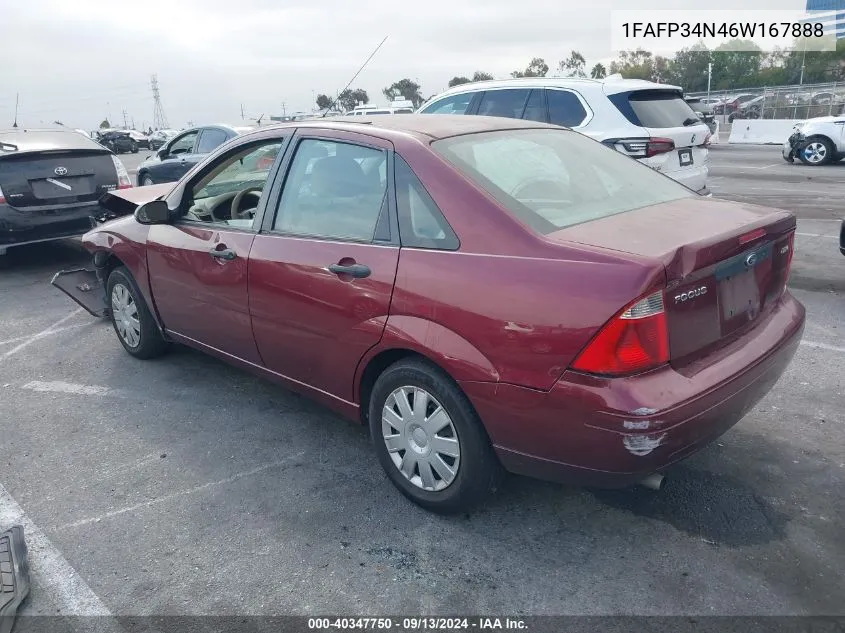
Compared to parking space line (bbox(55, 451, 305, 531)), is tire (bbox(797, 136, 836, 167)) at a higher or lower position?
higher

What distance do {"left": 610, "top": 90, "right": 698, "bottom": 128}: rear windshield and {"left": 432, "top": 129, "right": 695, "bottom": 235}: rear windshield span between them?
12.9 feet

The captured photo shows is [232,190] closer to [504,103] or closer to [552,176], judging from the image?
[552,176]

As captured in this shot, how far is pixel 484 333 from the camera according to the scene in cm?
268

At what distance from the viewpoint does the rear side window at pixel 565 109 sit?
298 inches

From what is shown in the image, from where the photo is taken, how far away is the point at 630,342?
2443 mm

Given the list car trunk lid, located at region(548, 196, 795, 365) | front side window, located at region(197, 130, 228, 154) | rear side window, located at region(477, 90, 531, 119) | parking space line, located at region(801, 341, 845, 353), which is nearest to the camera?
car trunk lid, located at region(548, 196, 795, 365)

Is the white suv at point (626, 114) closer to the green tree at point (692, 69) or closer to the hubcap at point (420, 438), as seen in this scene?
the hubcap at point (420, 438)

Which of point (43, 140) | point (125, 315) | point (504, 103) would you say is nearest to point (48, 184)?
point (43, 140)

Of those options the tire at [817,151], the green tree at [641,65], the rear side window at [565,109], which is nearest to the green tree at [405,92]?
the tire at [817,151]

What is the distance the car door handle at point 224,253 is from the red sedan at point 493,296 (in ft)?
0.04

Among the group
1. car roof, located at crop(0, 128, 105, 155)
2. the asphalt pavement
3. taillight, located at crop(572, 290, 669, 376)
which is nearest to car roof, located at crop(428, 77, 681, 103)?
the asphalt pavement

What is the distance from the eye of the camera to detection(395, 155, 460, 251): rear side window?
2896 mm

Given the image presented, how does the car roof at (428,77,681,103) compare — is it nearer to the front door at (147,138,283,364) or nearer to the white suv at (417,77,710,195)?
the white suv at (417,77,710,195)

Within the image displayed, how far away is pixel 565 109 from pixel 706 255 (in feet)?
18.2
